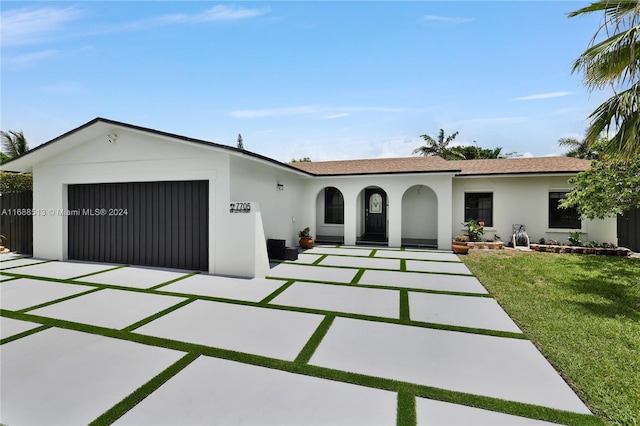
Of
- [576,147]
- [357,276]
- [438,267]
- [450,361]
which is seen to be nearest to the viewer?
[450,361]

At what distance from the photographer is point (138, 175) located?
834 centimetres

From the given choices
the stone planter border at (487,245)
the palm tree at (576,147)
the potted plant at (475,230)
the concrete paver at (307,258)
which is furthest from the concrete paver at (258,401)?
the palm tree at (576,147)

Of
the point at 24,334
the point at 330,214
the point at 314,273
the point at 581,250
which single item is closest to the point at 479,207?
the point at 581,250

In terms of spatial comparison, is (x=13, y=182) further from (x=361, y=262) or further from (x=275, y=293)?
(x=361, y=262)

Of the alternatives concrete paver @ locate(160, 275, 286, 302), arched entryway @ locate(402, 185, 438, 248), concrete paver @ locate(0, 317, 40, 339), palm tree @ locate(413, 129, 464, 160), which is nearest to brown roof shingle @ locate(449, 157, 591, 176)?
arched entryway @ locate(402, 185, 438, 248)

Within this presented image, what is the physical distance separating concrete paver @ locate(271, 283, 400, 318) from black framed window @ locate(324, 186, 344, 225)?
870 cm

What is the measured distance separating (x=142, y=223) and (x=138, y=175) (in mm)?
1449

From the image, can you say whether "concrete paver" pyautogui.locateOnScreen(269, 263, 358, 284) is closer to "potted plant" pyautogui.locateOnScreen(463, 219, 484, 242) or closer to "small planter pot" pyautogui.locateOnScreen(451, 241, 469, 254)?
"small planter pot" pyautogui.locateOnScreen(451, 241, 469, 254)

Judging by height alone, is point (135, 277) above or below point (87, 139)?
below

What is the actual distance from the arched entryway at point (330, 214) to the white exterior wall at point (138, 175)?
307 inches

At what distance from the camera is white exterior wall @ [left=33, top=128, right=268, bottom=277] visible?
7496 mm

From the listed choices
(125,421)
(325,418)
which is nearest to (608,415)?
(325,418)

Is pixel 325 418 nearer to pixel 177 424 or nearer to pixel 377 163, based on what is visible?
pixel 177 424

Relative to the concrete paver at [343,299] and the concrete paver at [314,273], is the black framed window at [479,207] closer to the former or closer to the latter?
the concrete paver at [314,273]
